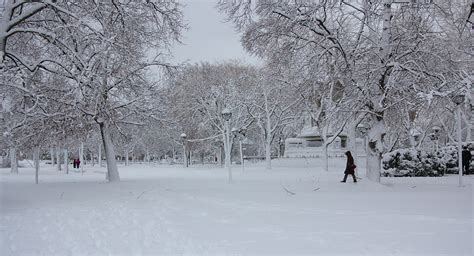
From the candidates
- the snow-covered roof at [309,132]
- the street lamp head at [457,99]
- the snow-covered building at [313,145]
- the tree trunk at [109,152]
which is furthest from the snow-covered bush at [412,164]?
the snow-covered roof at [309,132]

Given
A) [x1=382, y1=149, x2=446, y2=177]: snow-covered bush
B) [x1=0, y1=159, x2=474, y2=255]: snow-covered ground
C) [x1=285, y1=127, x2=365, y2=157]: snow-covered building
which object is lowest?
[x1=0, y1=159, x2=474, y2=255]: snow-covered ground

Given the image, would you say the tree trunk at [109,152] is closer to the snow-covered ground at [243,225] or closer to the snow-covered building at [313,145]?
the snow-covered ground at [243,225]

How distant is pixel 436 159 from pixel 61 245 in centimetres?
2261

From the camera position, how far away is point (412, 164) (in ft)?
78.6

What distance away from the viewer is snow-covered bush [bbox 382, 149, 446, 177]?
2395 centimetres

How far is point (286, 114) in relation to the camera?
4450 centimetres

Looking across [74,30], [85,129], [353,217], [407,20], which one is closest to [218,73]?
[85,129]

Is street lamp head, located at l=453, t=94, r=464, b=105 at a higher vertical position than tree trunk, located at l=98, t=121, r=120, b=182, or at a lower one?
higher

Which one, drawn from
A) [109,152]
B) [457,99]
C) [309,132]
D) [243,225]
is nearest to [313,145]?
[309,132]

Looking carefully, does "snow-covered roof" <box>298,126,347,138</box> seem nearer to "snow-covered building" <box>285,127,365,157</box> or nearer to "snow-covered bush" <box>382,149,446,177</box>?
"snow-covered building" <box>285,127,365,157</box>

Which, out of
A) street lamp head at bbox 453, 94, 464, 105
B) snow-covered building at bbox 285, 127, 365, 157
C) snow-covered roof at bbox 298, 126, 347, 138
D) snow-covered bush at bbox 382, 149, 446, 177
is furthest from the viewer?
snow-covered roof at bbox 298, 126, 347, 138

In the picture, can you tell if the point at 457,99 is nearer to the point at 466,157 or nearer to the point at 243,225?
the point at 243,225

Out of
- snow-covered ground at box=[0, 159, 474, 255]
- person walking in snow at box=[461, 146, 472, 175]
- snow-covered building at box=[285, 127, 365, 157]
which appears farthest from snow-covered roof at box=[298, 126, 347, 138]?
snow-covered ground at box=[0, 159, 474, 255]

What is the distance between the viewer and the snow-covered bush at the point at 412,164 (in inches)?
943
